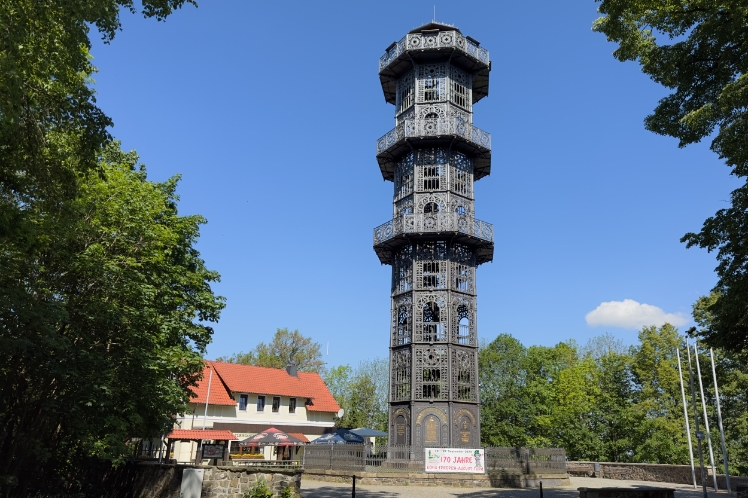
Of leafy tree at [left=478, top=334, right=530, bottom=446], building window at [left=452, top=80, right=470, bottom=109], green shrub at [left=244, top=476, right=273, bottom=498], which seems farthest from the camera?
leafy tree at [left=478, top=334, right=530, bottom=446]

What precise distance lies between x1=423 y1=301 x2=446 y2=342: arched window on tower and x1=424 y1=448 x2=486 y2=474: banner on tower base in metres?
5.25

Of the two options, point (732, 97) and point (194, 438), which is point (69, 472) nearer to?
point (194, 438)

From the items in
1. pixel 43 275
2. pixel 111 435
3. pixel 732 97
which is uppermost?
pixel 732 97

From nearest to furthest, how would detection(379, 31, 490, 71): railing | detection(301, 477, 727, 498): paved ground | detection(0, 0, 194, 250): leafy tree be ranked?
detection(0, 0, 194, 250): leafy tree, detection(301, 477, 727, 498): paved ground, detection(379, 31, 490, 71): railing

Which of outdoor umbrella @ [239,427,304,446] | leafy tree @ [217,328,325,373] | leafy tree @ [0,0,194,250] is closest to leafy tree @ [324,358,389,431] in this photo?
leafy tree @ [217,328,325,373]

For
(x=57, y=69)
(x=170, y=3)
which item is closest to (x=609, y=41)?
(x=170, y=3)

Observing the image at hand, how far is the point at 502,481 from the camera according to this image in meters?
23.3

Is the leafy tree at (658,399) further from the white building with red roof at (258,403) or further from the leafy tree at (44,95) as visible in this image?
the leafy tree at (44,95)

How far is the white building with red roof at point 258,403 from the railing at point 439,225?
16239mm

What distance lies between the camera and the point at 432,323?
26609 millimetres

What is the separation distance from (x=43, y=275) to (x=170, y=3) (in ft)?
25.1

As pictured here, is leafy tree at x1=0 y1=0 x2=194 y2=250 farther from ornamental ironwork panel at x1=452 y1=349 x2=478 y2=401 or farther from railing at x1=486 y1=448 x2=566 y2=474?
railing at x1=486 y1=448 x2=566 y2=474

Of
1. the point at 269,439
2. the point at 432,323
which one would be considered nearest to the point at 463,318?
the point at 432,323

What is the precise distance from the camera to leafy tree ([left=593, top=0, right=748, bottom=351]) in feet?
38.9
